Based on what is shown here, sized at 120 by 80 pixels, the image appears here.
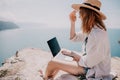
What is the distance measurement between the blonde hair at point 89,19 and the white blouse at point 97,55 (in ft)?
0.37

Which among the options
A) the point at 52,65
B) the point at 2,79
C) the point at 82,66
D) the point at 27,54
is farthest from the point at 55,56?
the point at 27,54

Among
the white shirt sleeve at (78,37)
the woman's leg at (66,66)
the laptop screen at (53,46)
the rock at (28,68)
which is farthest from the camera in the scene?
the rock at (28,68)

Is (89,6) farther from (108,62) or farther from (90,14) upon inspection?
(108,62)

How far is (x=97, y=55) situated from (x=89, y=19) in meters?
0.80

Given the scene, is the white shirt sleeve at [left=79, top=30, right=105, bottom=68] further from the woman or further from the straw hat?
the straw hat

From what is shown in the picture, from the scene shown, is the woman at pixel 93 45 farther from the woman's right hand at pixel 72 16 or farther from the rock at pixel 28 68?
the woman's right hand at pixel 72 16

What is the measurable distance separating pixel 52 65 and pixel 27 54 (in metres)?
4.96

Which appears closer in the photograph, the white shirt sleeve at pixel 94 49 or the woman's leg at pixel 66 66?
the white shirt sleeve at pixel 94 49

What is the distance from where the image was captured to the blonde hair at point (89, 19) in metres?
4.99

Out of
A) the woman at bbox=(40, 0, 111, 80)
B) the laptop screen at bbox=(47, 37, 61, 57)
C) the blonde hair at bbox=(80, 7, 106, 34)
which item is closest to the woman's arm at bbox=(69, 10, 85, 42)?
the laptop screen at bbox=(47, 37, 61, 57)

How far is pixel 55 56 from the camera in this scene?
589 centimetres

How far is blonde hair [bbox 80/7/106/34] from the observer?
4.99 metres

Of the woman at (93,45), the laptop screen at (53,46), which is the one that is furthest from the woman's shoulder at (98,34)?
the laptop screen at (53,46)

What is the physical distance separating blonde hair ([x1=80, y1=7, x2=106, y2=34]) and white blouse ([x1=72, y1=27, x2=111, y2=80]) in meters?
0.11
